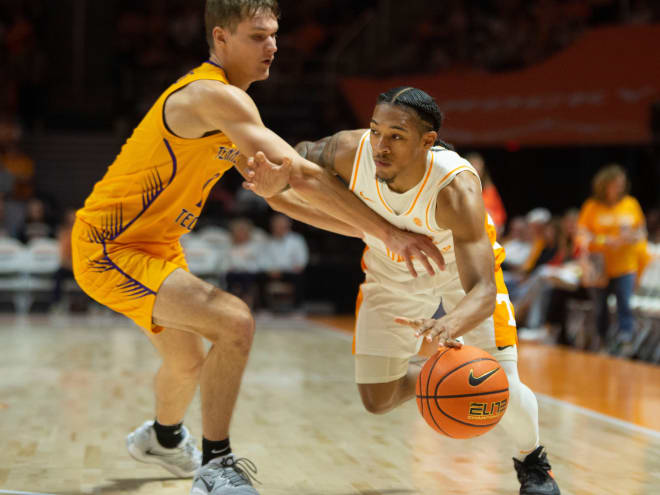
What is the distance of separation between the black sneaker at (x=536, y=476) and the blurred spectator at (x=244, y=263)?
8.90 metres

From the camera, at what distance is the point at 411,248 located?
3387 millimetres

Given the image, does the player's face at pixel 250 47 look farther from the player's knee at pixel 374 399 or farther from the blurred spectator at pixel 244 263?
the blurred spectator at pixel 244 263

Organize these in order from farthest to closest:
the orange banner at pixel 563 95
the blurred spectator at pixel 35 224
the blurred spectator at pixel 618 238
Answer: the blurred spectator at pixel 35 224
the orange banner at pixel 563 95
the blurred spectator at pixel 618 238

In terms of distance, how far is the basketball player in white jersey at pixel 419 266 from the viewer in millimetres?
3291

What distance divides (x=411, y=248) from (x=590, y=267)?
588cm

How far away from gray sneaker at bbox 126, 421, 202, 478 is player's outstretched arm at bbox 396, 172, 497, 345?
1248 mm

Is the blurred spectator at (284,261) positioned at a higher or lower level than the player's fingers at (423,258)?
lower

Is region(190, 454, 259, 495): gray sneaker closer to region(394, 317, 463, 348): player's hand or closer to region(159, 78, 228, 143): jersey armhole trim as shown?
region(394, 317, 463, 348): player's hand

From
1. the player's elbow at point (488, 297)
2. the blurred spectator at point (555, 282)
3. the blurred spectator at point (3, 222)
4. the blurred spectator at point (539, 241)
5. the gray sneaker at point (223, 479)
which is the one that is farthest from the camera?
the blurred spectator at point (3, 222)

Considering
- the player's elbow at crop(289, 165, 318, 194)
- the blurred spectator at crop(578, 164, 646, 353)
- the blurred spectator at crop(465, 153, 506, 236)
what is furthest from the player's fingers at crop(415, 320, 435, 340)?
the blurred spectator at crop(578, 164, 646, 353)


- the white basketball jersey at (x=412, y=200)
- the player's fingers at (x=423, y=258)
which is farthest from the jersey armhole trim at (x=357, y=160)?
the player's fingers at (x=423, y=258)

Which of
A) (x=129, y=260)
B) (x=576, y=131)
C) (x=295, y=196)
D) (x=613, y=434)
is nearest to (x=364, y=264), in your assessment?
(x=295, y=196)

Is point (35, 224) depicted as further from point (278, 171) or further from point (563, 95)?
point (278, 171)

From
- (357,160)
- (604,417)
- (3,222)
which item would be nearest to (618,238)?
(604,417)
